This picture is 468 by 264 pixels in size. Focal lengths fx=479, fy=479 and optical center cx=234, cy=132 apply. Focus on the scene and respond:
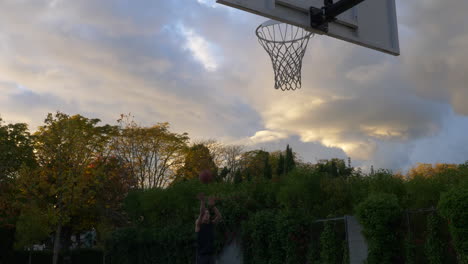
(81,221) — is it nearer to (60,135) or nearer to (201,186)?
(60,135)

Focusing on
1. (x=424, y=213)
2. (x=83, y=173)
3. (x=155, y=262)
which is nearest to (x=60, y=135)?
(x=83, y=173)

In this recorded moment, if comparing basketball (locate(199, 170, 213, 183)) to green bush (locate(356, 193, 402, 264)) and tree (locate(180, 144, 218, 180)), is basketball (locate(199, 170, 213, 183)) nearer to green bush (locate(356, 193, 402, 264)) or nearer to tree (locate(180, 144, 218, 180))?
green bush (locate(356, 193, 402, 264))

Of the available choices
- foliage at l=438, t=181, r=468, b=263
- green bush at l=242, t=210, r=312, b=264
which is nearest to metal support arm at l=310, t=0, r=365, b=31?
foliage at l=438, t=181, r=468, b=263

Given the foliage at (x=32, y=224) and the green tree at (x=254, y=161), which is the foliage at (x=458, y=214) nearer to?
the foliage at (x=32, y=224)

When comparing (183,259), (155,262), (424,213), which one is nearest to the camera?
(424,213)

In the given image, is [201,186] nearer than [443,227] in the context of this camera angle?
No

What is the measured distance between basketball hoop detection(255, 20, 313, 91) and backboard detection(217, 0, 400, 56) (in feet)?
4.67

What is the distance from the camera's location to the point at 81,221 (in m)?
36.2

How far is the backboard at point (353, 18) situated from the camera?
7.11m

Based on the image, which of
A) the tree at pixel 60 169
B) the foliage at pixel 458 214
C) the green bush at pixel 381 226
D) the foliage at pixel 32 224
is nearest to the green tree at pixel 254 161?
the tree at pixel 60 169

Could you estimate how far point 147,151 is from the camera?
115 feet

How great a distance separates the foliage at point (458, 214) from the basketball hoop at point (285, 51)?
4253 mm

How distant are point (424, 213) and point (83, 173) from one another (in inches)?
862

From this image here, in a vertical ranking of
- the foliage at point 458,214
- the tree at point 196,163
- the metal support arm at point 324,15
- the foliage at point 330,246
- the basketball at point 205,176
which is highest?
the tree at point 196,163
